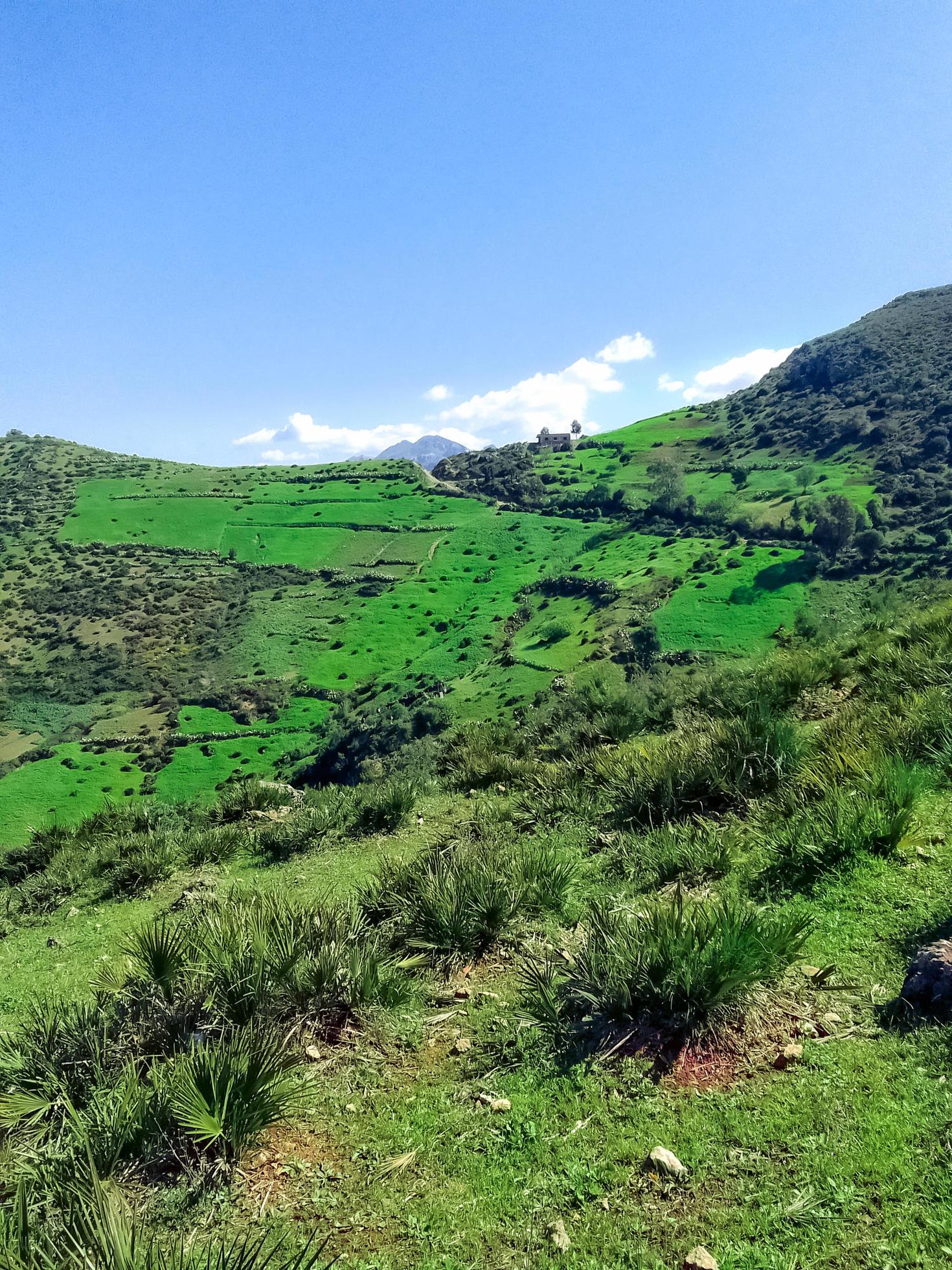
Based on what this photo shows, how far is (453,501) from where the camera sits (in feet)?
431

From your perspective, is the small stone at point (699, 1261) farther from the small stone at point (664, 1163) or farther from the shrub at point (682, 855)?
the shrub at point (682, 855)

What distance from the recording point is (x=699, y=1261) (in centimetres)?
277

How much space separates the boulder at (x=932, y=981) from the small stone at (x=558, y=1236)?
7.71 feet

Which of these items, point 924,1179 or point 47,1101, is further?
point 47,1101

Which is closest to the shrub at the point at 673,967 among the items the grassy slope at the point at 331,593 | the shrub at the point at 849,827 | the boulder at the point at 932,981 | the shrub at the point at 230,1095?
the boulder at the point at 932,981

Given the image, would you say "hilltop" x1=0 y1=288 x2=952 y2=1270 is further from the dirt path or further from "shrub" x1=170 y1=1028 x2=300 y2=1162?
the dirt path

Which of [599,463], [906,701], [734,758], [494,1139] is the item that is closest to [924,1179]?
[494,1139]

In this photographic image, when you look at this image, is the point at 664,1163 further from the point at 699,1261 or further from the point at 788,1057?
the point at 788,1057

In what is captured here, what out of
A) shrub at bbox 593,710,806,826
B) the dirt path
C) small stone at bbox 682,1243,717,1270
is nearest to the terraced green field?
the dirt path

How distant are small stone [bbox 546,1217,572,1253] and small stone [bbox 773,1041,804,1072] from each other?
150 cm

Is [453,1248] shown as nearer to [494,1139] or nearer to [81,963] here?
[494,1139]

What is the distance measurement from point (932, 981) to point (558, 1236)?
249 centimetres

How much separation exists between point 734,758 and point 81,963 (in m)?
8.13

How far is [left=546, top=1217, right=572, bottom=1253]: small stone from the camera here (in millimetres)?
3031
